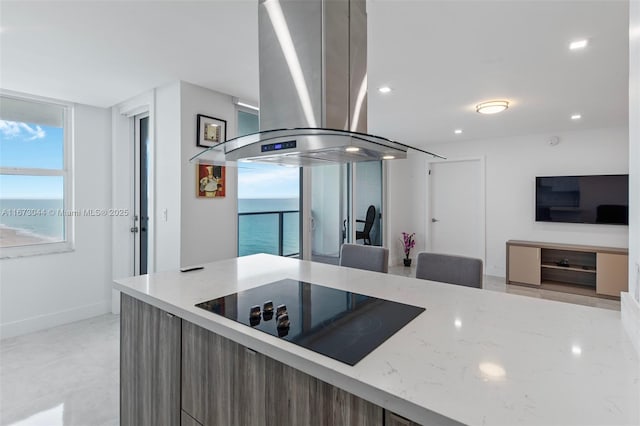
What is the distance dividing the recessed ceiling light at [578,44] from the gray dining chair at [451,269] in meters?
1.64

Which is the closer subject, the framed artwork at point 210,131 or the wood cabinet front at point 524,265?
the framed artwork at point 210,131

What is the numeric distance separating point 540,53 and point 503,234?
3.81 m

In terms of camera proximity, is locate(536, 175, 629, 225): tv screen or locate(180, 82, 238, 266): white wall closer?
locate(180, 82, 238, 266): white wall

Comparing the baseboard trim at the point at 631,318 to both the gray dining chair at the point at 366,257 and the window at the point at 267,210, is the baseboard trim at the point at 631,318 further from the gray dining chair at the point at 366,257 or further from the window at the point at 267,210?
the window at the point at 267,210

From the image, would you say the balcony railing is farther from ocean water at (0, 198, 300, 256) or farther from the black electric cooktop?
the black electric cooktop

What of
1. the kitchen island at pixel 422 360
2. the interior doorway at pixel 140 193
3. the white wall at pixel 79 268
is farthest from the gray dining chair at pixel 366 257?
the white wall at pixel 79 268

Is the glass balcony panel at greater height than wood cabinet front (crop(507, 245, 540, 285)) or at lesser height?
greater

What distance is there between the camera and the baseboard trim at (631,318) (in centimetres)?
101

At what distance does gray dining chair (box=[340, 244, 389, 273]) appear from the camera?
2369mm

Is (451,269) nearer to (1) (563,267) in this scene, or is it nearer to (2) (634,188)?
(2) (634,188)

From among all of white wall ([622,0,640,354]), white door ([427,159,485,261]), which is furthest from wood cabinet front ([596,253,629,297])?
white wall ([622,0,640,354])

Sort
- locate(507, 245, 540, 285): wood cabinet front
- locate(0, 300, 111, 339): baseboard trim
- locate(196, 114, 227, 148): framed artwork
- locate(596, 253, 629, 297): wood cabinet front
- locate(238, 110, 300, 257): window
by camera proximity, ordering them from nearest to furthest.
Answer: locate(196, 114, 227, 148): framed artwork < locate(0, 300, 111, 339): baseboard trim < locate(238, 110, 300, 257): window < locate(596, 253, 629, 297): wood cabinet front < locate(507, 245, 540, 285): wood cabinet front

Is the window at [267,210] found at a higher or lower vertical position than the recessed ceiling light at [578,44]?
lower

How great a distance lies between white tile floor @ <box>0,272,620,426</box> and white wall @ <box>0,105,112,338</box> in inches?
7.6
